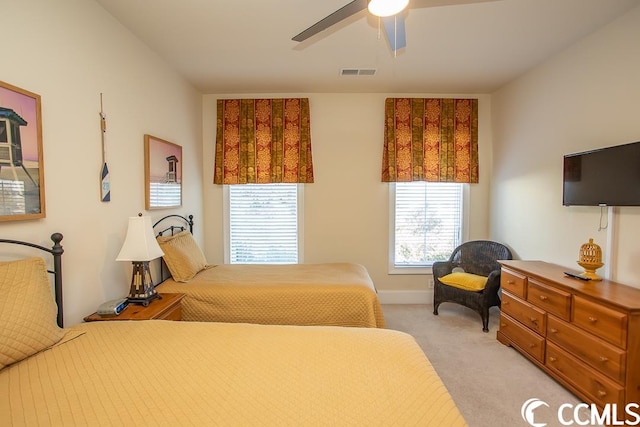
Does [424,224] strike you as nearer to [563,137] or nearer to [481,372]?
[563,137]

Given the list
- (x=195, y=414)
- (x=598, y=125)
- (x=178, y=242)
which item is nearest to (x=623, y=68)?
(x=598, y=125)

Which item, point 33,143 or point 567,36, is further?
point 567,36

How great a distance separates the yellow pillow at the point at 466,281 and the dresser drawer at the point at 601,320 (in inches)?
46.5

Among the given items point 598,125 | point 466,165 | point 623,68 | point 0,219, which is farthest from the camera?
point 466,165

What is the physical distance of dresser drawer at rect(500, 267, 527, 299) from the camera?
2750 mm

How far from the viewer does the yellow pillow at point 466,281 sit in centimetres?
341

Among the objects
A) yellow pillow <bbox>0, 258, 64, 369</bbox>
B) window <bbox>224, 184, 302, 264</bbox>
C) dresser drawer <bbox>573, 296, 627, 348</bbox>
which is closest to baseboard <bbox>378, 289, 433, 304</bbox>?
window <bbox>224, 184, 302, 264</bbox>

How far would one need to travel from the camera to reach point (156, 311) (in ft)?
6.68

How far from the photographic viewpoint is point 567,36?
264cm

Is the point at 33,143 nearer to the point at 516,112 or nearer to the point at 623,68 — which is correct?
the point at 623,68

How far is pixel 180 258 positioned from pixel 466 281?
3088 mm

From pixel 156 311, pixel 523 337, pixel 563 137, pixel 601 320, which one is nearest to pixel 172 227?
pixel 156 311

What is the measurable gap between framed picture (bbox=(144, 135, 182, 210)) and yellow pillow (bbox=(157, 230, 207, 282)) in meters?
0.36

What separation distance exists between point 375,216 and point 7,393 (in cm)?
Answer: 368
